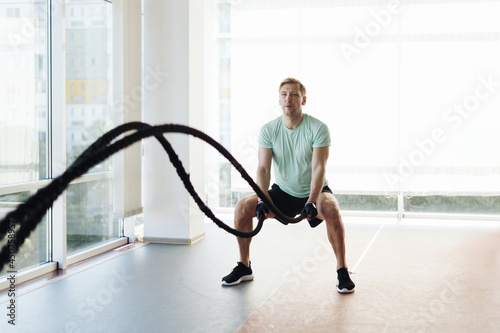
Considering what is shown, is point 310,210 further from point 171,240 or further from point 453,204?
point 453,204

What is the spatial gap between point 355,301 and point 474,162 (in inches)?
136

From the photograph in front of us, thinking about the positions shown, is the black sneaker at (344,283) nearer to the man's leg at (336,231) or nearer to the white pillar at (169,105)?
the man's leg at (336,231)

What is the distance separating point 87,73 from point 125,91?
36 centimetres

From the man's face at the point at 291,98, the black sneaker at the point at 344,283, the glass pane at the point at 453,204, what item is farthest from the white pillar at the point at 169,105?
the glass pane at the point at 453,204

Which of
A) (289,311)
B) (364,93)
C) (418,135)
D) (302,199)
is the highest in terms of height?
(364,93)

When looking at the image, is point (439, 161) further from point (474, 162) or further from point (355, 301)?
point (355, 301)

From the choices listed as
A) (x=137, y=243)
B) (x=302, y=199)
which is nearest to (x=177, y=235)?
(x=137, y=243)

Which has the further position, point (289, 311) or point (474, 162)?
point (474, 162)

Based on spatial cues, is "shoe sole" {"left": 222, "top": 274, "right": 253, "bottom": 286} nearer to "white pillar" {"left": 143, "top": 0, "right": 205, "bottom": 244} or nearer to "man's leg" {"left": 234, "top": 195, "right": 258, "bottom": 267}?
"man's leg" {"left": 234, "top": 195, "right": 258, "bottom": 267}

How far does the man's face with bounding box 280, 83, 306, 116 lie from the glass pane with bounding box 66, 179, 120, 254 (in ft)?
5.66

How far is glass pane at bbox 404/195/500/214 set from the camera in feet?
20.5

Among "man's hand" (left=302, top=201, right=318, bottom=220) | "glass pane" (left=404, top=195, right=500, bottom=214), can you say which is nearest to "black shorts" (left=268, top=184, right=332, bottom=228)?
"man's hand" (left=302, top=201, right=318, bottom=220)

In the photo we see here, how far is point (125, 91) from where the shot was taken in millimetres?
4738

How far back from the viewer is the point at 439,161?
616cm
